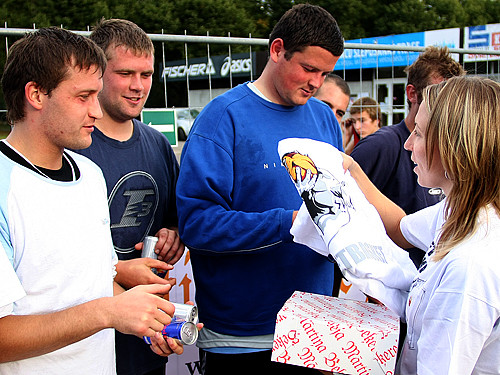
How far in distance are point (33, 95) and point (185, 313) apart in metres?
0.86

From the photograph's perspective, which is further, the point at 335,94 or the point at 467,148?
the point at 335,94

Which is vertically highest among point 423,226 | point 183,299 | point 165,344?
point 423,226

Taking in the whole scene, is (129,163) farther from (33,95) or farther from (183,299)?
(183,299)

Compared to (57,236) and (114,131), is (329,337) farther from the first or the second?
(114,131)

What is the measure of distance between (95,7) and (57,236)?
78.1 ft

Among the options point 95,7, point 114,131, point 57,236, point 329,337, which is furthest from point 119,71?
point 95,7

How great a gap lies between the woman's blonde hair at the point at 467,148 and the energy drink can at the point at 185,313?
779 mm

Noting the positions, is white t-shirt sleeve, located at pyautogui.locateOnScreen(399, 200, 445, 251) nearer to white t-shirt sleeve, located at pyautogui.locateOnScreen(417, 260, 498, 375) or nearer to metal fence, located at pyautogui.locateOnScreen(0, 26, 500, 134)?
white t-shirt sleeve, located at pyautogui.locateOnScreen(417, 260, 498, 375)

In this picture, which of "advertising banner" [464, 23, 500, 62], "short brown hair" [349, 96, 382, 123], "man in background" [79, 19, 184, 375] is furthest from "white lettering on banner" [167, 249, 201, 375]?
"advertising banner" [464, 23, 500, 62]

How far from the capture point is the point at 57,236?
5.01 ft

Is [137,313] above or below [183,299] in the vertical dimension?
above

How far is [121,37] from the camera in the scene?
7.09 feet

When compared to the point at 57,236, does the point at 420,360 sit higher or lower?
lower

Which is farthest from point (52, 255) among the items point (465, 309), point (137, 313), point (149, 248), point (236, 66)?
point (236, 66)
